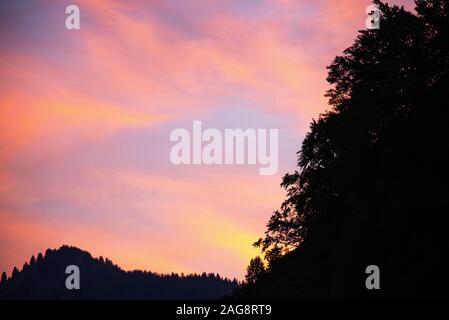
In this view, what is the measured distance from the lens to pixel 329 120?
34.4 metres

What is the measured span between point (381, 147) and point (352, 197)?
8.91 ft

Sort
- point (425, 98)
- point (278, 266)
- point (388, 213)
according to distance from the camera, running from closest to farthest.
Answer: point (388, 213)
point (425, 98)
point (278, 266)

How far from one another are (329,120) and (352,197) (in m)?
8.30

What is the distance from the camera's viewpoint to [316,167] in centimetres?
3569

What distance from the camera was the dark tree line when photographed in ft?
76.1

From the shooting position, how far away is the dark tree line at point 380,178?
23203mm

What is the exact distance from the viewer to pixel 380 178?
25.4 m

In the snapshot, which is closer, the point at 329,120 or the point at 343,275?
the point at 343,275
